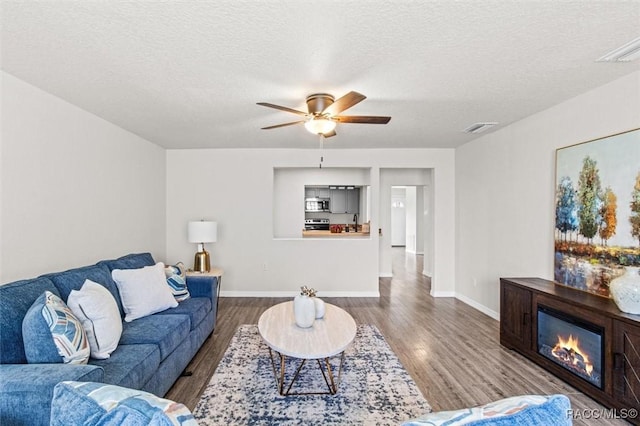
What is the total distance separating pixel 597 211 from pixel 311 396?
2.97m

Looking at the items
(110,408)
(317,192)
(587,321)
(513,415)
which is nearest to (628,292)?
(587,321)

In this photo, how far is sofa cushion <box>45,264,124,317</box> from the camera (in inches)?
90.6

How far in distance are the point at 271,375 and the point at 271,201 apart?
310 centimetres

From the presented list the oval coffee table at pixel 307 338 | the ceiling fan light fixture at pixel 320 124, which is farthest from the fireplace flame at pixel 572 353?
the ceiling fan light fixture at pixel 320 124

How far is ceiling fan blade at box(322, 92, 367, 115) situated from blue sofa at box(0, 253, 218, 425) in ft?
7.55

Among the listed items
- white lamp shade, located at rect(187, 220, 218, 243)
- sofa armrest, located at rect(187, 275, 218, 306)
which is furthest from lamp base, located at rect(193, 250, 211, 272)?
sofa armrest, located at rect(187, 275, 218, 306)

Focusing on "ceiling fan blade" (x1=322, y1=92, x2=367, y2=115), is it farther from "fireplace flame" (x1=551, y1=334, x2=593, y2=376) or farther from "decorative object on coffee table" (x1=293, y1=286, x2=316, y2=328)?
"fireplace flame" (x1=551, y1=334, x2=593, y2=376)

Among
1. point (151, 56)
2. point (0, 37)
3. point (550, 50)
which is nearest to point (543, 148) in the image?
point (550, 50)

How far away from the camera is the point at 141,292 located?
2.84m

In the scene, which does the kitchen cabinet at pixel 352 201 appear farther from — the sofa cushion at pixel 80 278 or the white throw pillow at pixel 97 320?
the white throw pillow at pixel 97 320

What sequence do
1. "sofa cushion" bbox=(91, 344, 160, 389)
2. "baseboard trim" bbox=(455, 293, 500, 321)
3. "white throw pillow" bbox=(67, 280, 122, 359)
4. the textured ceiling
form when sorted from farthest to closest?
1. "baseboard trim" bbox=(455, 293, 500, 321)
2. "white throw pillow" bbox=(67, 280, 122, 359)
3. "sofa cushion" bbox=(91, 344, 160, 389)
4. the textured ceiling

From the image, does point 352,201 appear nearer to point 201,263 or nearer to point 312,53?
point 201,263

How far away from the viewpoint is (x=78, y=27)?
5.96ft

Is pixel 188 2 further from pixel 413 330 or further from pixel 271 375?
pixel 413 330
